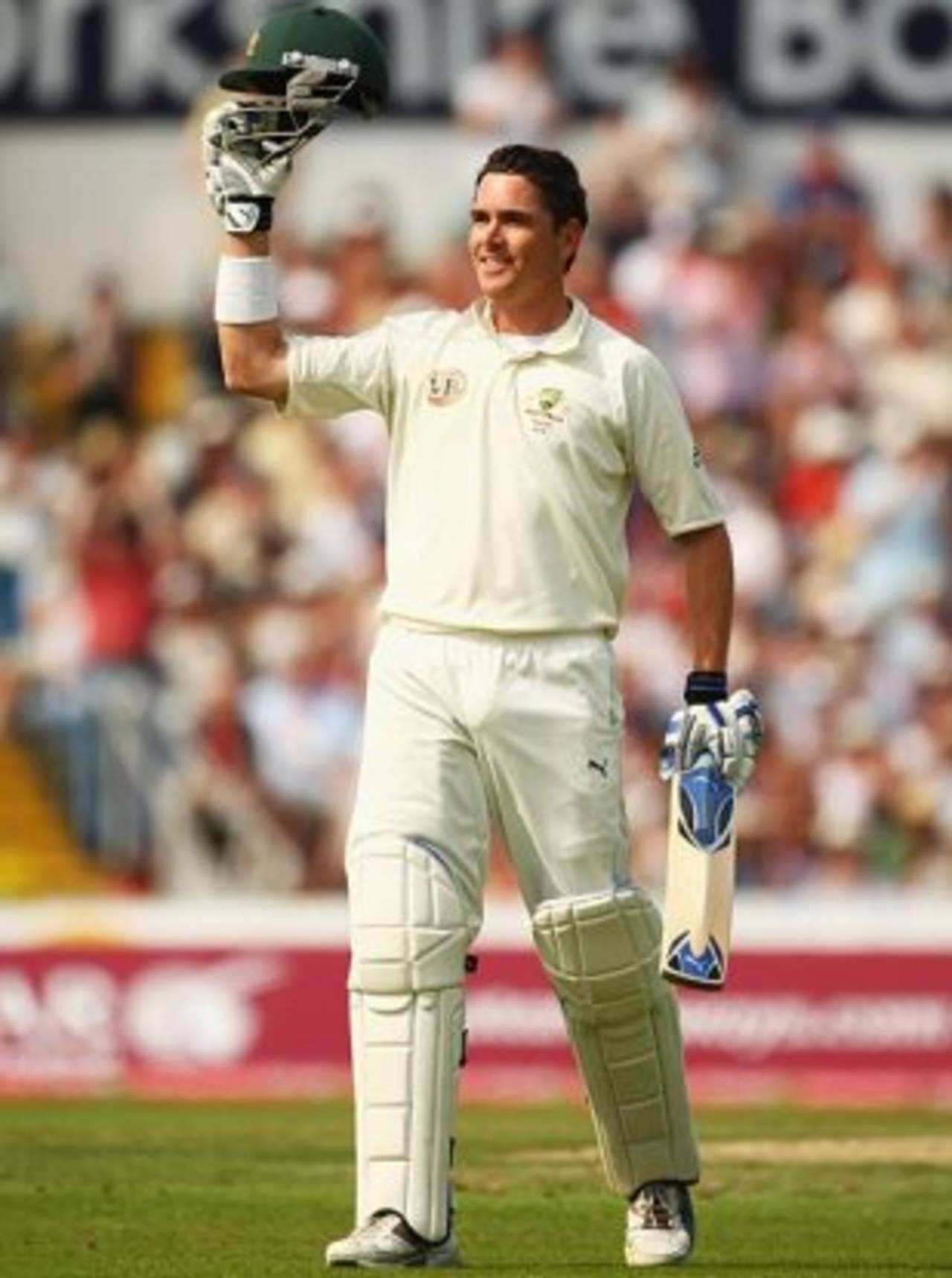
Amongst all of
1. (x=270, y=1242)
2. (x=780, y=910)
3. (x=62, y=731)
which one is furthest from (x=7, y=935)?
(x=270, y=1242)

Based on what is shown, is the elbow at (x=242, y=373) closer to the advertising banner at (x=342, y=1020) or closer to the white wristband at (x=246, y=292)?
the white wristband at (x=246, y=292)

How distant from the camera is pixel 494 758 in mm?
7254

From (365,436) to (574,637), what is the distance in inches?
397

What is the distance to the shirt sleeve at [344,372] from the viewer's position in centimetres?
732

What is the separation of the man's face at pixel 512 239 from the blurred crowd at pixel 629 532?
8.10 meters

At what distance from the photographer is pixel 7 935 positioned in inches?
559

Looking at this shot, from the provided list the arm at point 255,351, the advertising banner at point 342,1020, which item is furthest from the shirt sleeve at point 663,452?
the advertising banner at point 342,1020

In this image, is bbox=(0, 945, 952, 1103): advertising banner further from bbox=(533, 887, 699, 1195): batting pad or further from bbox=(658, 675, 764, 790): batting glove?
bbox=(658, 675, 764, 790): batting glove

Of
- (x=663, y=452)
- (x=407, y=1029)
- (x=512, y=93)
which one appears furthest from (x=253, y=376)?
(x=512, y=93)

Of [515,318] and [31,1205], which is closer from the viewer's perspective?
[515,318]

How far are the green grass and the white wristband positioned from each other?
65.0 inches

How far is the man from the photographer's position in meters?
7.17

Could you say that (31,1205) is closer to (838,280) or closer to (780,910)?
(780,910)

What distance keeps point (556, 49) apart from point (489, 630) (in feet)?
39.3
